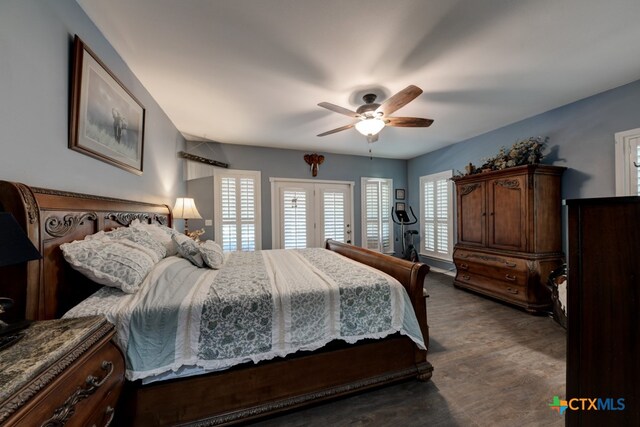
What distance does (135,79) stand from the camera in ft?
7.24

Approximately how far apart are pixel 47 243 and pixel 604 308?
2.37 m

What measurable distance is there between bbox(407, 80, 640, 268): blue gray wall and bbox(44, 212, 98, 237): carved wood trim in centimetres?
476

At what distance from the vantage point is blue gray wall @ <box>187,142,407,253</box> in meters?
4.09

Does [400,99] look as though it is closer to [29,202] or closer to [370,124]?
[370,124]

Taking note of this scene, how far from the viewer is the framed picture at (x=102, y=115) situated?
1.49m

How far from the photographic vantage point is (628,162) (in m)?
2.39

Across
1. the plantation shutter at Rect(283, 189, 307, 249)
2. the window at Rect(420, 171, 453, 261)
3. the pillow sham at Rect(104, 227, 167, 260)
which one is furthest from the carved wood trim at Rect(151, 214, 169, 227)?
the window at Rect(420, 171, 453, 261)

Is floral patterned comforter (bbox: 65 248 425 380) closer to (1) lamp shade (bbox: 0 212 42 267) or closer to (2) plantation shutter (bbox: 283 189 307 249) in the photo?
(1) lamp shade (bbox: 0 212 42 267)

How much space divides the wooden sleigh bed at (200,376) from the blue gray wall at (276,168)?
2361 millimetres

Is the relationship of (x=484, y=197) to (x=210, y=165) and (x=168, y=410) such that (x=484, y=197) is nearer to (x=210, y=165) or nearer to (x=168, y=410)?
(x=168, y=410)

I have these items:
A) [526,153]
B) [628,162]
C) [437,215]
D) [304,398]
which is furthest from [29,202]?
[437,215]

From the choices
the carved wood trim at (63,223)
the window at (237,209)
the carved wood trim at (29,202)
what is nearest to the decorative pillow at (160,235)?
the carved wood trim at (63,223)

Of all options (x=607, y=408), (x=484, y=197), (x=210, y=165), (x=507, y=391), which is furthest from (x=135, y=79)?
(x=484, y=197)

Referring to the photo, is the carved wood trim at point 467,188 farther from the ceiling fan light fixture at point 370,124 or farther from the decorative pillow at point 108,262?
the decorative pillow at point 108,262
